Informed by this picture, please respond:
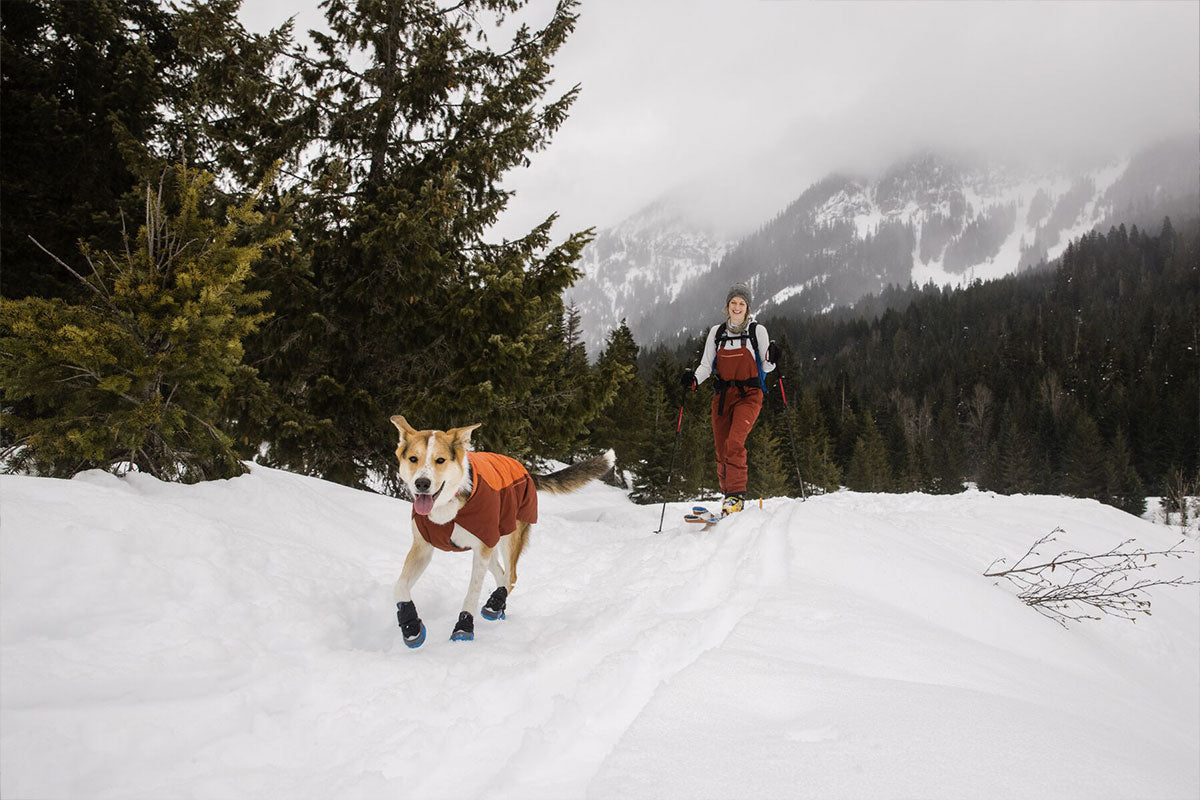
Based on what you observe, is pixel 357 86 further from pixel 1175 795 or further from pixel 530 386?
pixel 1175 795

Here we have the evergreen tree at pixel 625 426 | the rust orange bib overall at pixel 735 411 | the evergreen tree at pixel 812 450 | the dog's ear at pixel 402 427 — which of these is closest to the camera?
the dog's ear at pixel 402 427

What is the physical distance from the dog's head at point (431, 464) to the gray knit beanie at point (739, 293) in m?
4.74

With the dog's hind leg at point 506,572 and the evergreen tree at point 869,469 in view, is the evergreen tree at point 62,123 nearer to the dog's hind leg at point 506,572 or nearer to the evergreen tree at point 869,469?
the dog's hind leg at point 506,572

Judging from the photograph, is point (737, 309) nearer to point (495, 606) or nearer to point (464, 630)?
point (495, 606)

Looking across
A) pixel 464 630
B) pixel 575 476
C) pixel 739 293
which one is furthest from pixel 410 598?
pixel 739 293

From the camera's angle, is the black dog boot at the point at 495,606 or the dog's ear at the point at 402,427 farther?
the black dog boot at the point at 495,606

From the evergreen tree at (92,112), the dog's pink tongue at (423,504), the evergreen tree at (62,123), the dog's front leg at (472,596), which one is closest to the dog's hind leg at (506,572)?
the dog's front leg at (472,596)

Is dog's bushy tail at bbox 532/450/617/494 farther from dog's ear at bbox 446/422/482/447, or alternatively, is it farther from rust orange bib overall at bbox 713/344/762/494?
dog's ear at bbox 446/422/482/447

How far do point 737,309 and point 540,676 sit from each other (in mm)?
5618

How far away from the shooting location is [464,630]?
3766 millimetres

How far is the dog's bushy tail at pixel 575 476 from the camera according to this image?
20.7 feet

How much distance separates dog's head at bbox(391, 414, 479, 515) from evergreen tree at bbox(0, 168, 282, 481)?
2.17 meters

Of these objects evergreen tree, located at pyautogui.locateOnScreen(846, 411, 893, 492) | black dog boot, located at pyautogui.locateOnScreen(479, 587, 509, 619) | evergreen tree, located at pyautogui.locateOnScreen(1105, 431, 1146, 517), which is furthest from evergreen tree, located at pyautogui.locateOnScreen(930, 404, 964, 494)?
black dog boot, located at pyautogui.locateOnScreen(479, 587, 509, 619)

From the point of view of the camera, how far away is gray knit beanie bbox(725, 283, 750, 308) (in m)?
7.53
